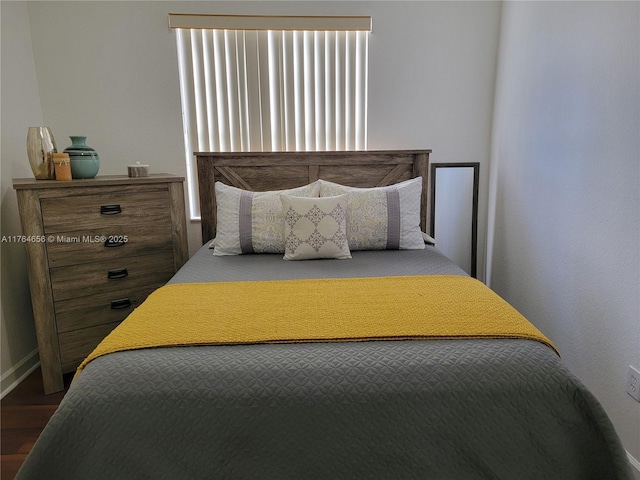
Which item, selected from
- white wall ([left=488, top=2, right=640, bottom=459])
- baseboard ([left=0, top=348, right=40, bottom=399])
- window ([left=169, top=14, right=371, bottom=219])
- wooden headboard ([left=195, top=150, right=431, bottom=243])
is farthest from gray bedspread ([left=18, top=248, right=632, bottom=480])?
window ([left=169, top=14, right=371, bottom=219])

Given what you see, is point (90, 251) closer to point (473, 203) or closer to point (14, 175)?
point (14, 175)

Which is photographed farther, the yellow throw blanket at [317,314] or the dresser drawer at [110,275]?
the dresser drawer at [110,275]

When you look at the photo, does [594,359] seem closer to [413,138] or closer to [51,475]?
[413,138]

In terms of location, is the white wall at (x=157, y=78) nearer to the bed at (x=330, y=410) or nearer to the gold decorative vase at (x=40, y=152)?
the gold decorative vase at (x=40, y=152)

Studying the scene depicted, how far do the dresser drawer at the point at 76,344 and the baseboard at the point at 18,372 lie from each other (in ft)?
1.03

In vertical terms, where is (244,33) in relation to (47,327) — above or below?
above

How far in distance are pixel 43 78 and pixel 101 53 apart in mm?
394

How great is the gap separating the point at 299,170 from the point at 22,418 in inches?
77.8

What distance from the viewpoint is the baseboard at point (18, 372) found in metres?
2.22

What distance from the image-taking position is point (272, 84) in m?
2.75

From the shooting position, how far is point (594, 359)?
1.83 m

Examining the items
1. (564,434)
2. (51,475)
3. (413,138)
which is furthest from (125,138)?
(564,434)

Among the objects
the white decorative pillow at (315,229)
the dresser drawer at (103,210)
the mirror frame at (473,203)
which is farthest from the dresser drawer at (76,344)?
the mirror frame at (473,203)

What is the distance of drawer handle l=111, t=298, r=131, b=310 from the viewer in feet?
7.64
